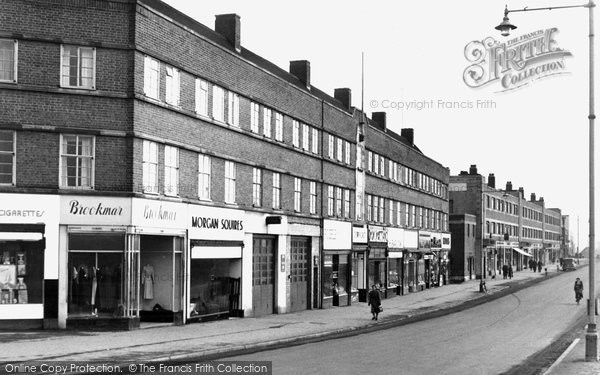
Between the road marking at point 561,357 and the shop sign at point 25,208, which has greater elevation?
the shop sign at point 25,208

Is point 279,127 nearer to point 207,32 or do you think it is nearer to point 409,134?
point 207,32

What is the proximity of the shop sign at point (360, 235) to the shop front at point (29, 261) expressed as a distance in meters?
25.8

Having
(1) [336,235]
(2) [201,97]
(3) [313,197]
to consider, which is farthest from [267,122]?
(1) [336,235]

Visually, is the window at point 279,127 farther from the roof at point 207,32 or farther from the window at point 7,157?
the window at point 7,157

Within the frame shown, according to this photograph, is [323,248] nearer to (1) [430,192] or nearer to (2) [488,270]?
(1) [430,192]

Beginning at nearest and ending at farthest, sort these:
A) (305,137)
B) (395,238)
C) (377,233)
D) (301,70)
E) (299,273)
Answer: (299,273)
(305,137)
(301,70)
(377,233)
(395,238)

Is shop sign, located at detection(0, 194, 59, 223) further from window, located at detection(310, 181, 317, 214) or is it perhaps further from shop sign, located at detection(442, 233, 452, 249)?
shop sign, located at detection(442, 233, 452, 249)

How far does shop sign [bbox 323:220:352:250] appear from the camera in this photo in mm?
43844

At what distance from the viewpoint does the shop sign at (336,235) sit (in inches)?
1726

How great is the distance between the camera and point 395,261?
57344mm

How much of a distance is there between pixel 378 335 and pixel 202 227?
26.4ft

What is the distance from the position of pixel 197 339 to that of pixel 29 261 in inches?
244

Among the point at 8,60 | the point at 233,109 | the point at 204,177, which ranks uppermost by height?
the point at 8,60

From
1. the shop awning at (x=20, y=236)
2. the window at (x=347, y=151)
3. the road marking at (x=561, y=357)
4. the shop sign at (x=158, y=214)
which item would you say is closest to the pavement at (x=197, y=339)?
the road marking at (x=561, y=357)
